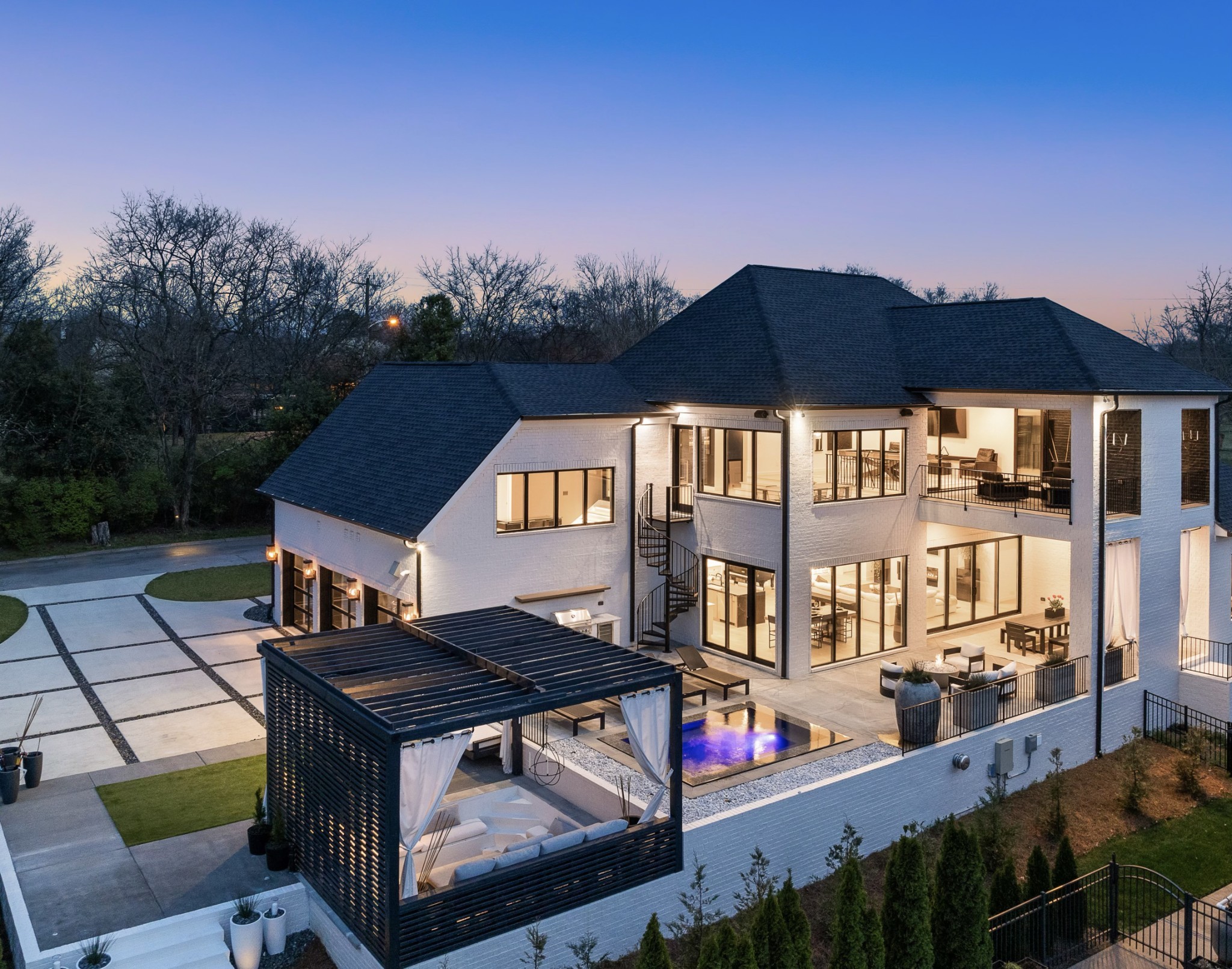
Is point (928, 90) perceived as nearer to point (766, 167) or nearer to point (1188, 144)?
point (766, 167)

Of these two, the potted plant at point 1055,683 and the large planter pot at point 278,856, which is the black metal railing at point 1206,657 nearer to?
the potted plant at point 1055,683

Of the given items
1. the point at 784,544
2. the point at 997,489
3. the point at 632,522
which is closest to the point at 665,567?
the point at 632,522

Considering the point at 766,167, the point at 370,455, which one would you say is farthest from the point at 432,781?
the point at 766,167

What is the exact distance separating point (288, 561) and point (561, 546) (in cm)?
847

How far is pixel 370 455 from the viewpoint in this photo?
2059 centimetres

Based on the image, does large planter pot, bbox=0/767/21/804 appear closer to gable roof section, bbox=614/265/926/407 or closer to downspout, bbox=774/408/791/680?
downspout, bbox=774/408/791/680

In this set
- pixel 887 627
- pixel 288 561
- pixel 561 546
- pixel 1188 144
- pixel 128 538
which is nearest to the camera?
pixel 561 546

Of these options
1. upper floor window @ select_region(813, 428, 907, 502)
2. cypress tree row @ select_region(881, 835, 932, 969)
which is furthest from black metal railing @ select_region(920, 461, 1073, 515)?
cypress tree row @ select_region(881, 835, 932, 969)

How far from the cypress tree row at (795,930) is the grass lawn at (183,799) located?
7.80m

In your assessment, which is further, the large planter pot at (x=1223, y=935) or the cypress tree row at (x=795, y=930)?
the large planter pot at (x=1223, y=935)

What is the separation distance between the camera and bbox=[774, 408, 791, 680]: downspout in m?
17.7

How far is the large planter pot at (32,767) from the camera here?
44.2ft

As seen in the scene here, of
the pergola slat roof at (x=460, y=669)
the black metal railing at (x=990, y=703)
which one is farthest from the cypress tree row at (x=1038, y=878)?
the pergola slat roof at (x=460, y=669)

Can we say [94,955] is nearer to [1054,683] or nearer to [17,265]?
[1054,683]
